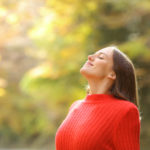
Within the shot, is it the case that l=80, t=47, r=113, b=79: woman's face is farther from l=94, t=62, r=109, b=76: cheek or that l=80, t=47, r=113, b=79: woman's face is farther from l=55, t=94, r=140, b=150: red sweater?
l=55, t=94, r=140, b=150: red sweater

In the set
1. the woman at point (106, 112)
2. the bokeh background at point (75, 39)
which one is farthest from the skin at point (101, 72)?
the bokeh background at point (75, 39)

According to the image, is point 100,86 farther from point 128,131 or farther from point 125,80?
point 128,131

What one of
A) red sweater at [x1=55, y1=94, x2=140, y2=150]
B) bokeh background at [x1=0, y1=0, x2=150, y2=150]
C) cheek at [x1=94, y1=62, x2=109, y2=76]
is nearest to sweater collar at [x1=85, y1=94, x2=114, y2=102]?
red sweater at [x1=55, y1=94, x2=140, y2=150]

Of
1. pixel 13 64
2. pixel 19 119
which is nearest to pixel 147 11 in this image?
pixel 13 64

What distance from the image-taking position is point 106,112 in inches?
77.1

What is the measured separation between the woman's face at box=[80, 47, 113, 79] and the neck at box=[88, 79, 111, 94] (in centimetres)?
3

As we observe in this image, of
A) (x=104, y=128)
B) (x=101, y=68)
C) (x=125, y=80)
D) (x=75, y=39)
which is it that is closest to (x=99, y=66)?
(x=101, y=68)

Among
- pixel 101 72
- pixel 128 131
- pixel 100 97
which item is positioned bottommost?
pixel 128 131

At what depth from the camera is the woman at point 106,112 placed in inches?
74.6

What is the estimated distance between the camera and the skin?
6.73ft

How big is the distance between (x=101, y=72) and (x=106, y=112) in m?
0.21

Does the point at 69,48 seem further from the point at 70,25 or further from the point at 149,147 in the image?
the point at 149,147

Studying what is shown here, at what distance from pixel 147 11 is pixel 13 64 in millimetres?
7027

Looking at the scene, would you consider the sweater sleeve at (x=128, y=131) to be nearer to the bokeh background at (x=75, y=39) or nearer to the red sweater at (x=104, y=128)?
the red sweater at (x=104, y=128)
